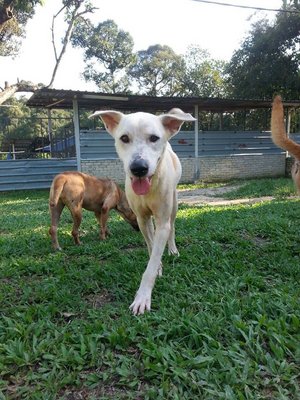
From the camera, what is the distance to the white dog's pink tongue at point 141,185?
2.92m

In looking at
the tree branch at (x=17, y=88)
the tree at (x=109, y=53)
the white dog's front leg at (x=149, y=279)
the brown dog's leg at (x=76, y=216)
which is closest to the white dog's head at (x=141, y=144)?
the white dog's front leg at (x=149, y=279)

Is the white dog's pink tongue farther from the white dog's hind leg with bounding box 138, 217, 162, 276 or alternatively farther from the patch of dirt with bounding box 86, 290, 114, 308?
the patch of dirt with bounding box 86, 290, 114, 308

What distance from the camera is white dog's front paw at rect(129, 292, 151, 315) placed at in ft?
9.42

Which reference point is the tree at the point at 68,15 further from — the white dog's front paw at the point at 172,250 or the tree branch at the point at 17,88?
the white dog's front paw at the point at 172,250

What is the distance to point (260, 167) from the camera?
1930 centimetres

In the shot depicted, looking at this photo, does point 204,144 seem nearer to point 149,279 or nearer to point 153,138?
point 153,138

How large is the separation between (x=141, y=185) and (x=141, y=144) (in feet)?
1.12

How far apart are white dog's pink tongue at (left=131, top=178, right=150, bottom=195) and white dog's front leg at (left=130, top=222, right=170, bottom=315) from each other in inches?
18.9

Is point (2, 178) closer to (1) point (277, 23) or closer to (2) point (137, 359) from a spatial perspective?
(2) point (137, 359)

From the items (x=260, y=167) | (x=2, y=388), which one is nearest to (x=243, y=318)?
(x=2, y=388)

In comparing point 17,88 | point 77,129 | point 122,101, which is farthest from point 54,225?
point 17,88

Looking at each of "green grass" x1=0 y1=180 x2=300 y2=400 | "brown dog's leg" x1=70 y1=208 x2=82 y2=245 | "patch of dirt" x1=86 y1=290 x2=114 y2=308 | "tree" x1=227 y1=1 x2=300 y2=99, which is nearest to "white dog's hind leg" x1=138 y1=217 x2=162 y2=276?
"green grass" x1=0 y1=180 x2=300 y2=400

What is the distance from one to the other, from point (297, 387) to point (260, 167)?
1836 centimetres

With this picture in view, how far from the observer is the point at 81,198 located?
17.8 feet
